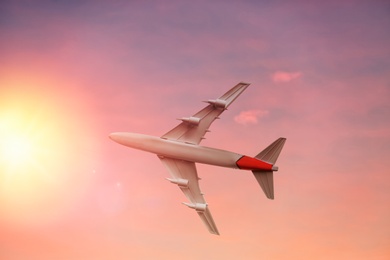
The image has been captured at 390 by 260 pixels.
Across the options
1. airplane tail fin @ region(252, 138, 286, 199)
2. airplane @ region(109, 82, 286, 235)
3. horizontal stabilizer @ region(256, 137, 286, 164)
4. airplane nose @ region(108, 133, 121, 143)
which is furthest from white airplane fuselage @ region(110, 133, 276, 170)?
airplane nose @ region(108, 133, 121, 143)

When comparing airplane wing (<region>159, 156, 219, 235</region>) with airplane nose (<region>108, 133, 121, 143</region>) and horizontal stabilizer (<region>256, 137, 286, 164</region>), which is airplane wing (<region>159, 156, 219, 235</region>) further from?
horizontal stabilizer (<region>256, 137, 286, 164</region>)

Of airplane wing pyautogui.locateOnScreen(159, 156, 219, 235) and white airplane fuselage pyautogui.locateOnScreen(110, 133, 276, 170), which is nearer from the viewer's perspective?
white airplane fuselage pyautogui.locateOnScreen(110, 133, 276, 170)

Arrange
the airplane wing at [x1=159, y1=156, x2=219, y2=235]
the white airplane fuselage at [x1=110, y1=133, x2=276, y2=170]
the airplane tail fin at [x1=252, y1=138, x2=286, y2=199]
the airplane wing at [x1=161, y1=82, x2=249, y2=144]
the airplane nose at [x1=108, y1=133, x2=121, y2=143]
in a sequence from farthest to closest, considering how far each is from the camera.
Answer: the airplane nose at [x1=108, y1=133, x2=121, y2=143] → the airplane wing at [x1=159, y1=156, x2=219, y2=235] → the airplane wing at [x1=161, y1=82, x2=249, y2=144] → the airplane tail fin at [x1=252, y1=138, x2=286, y2=199] → the white airplane fuselage at [x1=110, y1=133, x2=276, y2=170]

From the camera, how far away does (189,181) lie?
6191 cm

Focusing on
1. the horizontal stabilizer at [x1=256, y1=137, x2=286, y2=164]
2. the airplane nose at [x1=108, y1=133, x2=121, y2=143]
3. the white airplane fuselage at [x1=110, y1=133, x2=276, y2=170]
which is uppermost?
the airplane nose at [x1=108, y1=133, x2=121, y2=143]

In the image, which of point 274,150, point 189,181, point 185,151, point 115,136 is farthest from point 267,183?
point 115,136

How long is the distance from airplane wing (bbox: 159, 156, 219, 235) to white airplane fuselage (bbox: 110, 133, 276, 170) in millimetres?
1340

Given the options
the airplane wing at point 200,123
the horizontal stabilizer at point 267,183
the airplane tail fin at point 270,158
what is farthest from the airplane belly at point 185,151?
the horizontal stabilizer at point 267,183

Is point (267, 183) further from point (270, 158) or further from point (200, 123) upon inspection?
point (200, 123)

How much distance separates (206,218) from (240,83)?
614 inches

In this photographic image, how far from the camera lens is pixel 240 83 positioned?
199 feet

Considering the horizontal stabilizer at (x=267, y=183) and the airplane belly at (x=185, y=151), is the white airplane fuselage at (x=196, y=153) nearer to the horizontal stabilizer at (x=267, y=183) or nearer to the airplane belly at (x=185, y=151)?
the airplane belly at (x=185, y=151)

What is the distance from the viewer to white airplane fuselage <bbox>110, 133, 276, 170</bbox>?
59375 mm

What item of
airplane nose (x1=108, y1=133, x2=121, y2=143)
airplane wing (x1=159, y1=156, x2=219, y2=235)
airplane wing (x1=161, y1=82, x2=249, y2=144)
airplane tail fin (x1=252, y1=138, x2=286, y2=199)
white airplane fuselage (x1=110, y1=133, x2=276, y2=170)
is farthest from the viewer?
airplane nose (x1=108, y1=133, x2=121, y2=143)
